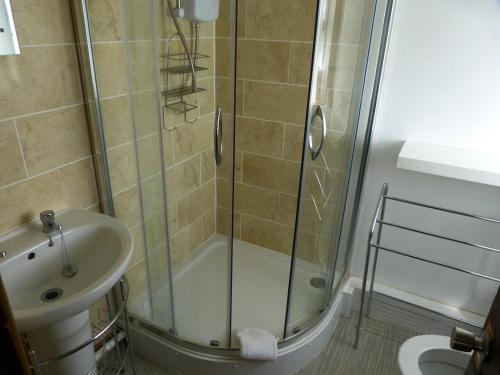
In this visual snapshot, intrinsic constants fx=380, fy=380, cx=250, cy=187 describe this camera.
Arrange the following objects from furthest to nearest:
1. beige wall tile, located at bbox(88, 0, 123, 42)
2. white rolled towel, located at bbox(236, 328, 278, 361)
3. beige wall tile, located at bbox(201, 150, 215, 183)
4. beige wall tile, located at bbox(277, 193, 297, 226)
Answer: beige wall tile, located at bbox(277, 193, 297, 226) < beige wall tile, located at bbox(201, 150, 215, 183) < white rolled towel, located at bbox(236, 328, 278, 361) < beige wall tile, located at bbox(88, 0, 123, 42)

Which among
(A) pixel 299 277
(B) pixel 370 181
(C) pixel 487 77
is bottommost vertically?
(A) pixel 299 277

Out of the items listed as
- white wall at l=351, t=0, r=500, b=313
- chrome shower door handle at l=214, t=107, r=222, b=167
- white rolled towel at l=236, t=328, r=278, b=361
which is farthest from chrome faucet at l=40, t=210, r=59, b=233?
white wall at l=351, t=0, r=500, b=313

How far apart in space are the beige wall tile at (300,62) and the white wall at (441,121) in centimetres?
40

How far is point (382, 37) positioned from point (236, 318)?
59.5 inches

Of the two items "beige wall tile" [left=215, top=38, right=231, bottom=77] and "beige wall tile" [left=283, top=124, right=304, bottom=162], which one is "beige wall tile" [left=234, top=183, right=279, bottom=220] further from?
"beige wall tile" [left=215, top=38, right=231, bottom=77]

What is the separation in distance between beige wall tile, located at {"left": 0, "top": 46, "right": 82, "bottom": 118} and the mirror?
0.03m

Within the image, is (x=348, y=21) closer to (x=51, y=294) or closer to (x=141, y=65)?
(x=141, y=65)

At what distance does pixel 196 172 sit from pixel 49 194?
0.88m

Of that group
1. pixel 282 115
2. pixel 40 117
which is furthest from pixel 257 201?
pixel 40 117

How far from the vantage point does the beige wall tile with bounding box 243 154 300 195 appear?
7.40ft

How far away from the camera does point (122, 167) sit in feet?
5.42

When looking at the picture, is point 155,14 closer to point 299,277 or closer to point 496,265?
point 299,277

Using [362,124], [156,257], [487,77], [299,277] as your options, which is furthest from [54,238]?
[487,77]

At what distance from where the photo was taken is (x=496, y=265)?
183cm
